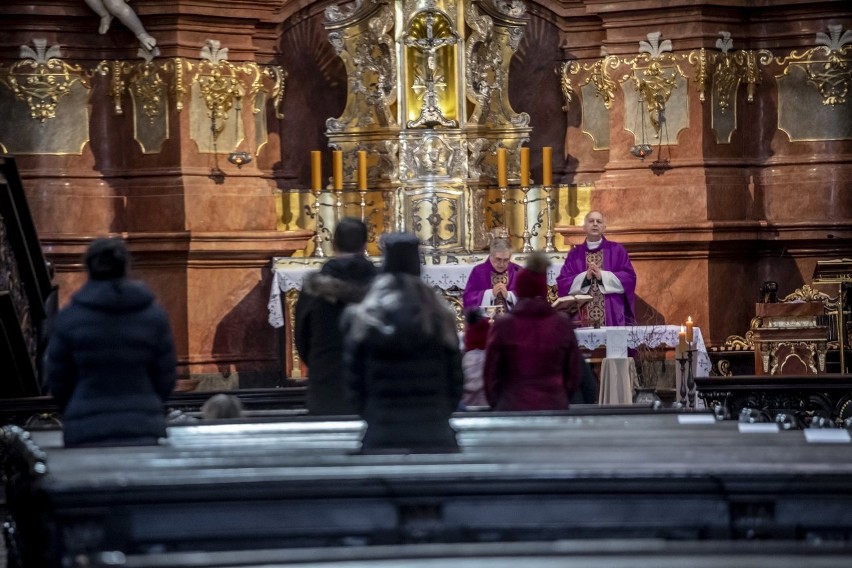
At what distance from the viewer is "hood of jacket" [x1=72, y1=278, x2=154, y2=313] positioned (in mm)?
8680

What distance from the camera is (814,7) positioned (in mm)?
17656

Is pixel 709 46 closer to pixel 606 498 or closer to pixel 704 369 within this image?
pixel 704 369

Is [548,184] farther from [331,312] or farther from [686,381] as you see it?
[331,312]

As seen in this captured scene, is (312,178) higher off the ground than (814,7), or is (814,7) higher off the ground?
(814,7)

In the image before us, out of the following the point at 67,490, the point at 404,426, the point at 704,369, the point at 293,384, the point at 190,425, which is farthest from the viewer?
the point at 293,384

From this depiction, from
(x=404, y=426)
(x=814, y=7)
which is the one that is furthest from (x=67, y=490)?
(x=814, y=7)

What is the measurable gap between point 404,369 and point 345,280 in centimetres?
183

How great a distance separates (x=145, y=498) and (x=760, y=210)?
36.4 feet

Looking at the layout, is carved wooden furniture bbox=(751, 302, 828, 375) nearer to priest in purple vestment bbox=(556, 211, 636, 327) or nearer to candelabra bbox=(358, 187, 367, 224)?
priest in purple vestment bbox=(556, 211, 636, 327)

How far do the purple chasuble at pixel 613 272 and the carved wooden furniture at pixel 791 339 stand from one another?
1.05 meters

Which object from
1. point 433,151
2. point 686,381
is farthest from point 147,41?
point 686,381

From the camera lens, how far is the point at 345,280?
10.0 m

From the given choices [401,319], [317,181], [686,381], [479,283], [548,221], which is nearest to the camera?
[401,319]

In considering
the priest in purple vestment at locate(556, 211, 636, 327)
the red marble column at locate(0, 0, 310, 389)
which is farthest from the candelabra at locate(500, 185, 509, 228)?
the red marble column at locate(0, 0, 310, 389)
